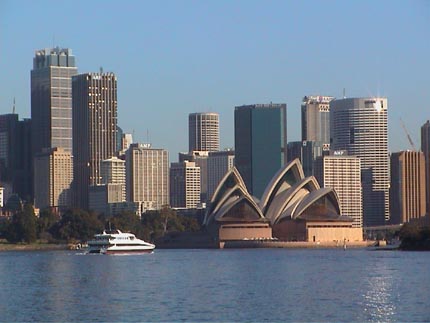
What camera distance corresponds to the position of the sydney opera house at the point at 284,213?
119562mm

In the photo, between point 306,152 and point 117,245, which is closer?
point 117,245

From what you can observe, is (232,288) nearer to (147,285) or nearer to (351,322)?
(147,285)

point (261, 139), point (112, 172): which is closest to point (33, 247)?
point (261, 139)

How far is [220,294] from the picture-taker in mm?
42562

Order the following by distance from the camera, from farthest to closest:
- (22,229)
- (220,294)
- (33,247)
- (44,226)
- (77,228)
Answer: (44,226) < (77,228) < (22,229) < (33,247) < (220,294)

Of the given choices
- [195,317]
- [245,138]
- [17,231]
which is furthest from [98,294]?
[245,138]

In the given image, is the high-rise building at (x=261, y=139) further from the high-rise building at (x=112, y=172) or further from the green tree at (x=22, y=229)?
the green tree at (x=22, y=229)

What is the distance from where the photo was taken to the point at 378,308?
36.8m

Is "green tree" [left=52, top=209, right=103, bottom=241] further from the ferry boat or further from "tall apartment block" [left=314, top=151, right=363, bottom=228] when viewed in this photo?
"tall apartment block" [left=314, top=151, right=363, bottom=228]

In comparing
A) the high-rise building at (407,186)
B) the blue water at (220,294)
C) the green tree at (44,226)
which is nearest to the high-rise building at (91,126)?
the high-rise building at (407,186)

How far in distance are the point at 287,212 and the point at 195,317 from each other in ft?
283

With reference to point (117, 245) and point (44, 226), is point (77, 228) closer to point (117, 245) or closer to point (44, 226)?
point (44, 226)

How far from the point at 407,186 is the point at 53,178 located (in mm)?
49660

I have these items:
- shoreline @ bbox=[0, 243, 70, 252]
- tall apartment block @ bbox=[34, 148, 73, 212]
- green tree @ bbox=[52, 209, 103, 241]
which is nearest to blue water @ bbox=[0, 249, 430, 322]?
shoreline @ bbox=[0, 243, 70, 252]
